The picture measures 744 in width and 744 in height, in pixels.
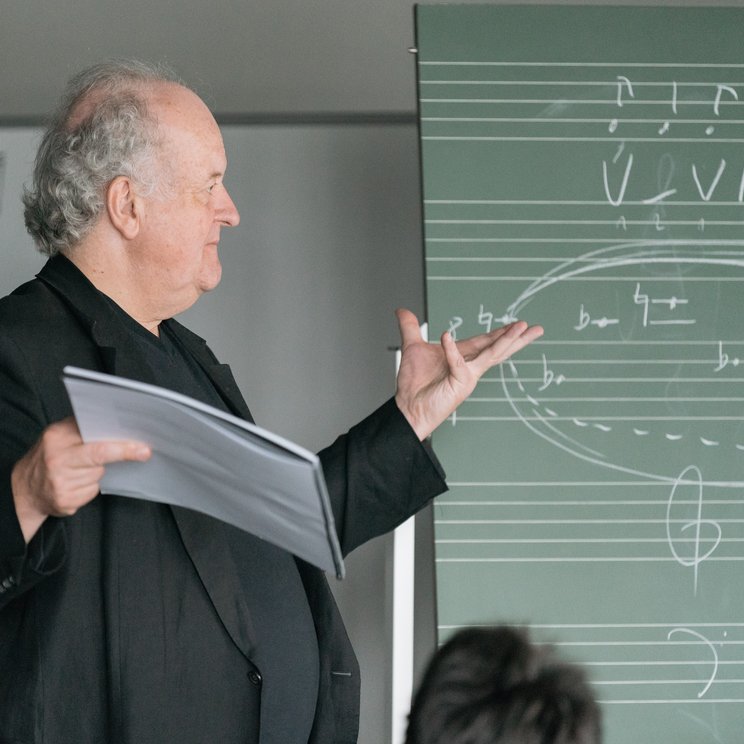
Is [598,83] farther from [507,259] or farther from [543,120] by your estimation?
[507,259]

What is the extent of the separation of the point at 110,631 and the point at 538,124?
1.28m

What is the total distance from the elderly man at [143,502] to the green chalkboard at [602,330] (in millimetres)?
462

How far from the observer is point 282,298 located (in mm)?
2814

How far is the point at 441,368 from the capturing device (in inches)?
63.3

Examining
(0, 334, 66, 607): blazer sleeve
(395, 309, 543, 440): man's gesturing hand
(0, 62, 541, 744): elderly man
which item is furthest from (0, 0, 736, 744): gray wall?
(0, 334, 66, 607): blazer sleeve

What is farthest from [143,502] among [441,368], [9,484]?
[441,368]

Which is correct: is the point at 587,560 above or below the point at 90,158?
below

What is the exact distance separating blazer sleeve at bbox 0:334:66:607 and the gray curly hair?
240 millimetres

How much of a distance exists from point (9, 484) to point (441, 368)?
646mm

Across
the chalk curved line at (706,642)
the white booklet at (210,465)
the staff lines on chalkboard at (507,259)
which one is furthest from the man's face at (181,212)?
the chalk curved line at (706,642)

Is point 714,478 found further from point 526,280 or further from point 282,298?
Answer: point 282,298

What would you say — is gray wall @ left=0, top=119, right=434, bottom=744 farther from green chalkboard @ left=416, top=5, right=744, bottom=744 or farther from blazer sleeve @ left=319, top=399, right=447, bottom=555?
blazer sleeve @ left=319, top=399, right=447, bottom=555

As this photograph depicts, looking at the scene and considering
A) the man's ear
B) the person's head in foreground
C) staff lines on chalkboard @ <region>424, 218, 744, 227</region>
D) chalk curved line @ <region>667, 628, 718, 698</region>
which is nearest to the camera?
the person's head in foreground

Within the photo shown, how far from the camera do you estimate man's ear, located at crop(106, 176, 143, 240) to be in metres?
1.50
